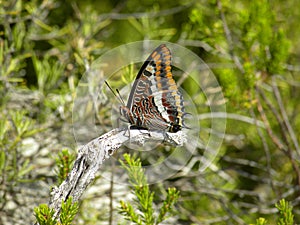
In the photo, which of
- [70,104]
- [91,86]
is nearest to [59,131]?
[70,104]

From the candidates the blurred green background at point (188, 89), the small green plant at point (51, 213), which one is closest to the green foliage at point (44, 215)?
the small green plant at point (51, 213)

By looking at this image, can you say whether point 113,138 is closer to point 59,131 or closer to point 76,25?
point 59,131

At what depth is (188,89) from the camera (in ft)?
5.49

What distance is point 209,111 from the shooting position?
5.11ft

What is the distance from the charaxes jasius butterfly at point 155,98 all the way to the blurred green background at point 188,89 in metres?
0.32

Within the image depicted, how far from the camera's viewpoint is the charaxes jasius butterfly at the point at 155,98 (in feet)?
2.80

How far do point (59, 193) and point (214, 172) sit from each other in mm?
757

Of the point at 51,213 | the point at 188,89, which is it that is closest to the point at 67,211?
the point at 51,213

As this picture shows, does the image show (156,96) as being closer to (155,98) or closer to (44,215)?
(155,98)

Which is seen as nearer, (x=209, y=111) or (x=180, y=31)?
(x=209, y=111)

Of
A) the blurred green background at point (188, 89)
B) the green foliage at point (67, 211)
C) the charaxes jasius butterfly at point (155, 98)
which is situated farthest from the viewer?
the blurred green background at point (188, 89)

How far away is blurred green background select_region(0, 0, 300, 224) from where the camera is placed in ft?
4.17

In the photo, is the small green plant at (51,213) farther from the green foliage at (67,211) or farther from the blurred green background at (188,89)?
the blurred green background at (188,89)

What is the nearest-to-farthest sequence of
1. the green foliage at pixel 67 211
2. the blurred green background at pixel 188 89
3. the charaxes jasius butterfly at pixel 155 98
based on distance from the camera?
the green foliage at pixel 67 211 → the charaxes jasius butterfly at pixel 155 98 → the blurred green background at pixel 188 89
